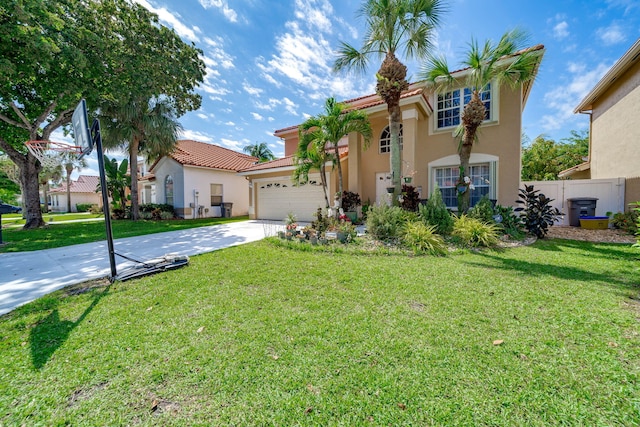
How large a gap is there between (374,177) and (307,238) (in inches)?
249

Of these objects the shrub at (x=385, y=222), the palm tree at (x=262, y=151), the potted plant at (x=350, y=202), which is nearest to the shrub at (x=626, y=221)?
the shrub at (x=385, y=222)

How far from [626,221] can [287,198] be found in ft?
48.4

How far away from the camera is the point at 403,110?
36.3 feet

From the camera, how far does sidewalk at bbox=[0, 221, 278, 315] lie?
4.63 metres

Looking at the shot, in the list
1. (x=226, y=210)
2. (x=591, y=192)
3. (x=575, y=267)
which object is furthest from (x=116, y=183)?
(x=591, y=192)

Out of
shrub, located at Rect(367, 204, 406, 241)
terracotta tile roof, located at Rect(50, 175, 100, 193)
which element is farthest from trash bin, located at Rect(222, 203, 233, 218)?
terracotta tile roof, located at Rect(50, 175, 100, 193)

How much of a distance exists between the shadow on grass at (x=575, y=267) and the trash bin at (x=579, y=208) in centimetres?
375

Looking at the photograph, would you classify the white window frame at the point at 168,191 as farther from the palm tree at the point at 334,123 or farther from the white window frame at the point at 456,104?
the white window frame at the point at 456,104

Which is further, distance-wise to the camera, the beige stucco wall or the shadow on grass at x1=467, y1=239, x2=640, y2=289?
the beige stucco wall

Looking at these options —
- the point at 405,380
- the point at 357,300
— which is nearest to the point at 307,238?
the point at 357,300

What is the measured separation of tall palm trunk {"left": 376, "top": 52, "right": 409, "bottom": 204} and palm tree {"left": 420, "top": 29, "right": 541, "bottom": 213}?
108 cm

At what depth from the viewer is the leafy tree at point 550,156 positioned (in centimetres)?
2161

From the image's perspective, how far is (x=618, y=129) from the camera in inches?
442

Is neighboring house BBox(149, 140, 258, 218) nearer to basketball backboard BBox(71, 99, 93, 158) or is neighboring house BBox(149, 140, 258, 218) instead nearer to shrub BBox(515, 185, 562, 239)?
basketball backboard BBox(71, 99, 93, 158)
